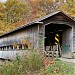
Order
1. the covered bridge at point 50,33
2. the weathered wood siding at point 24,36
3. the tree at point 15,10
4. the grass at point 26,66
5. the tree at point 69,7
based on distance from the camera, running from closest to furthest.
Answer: the grass at point 26,66 → the covered bridge at point 50,33 → the weathered wood siding at point 24,36 → the tree at point 69,7 → the tree at point 15,10

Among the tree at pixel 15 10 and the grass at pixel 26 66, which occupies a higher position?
the tree at pixel 15 10

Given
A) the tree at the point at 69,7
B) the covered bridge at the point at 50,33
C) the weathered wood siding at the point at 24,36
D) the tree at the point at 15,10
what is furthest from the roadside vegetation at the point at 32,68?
the tree at the point at 15,10

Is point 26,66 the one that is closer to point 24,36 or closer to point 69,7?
point 24,36

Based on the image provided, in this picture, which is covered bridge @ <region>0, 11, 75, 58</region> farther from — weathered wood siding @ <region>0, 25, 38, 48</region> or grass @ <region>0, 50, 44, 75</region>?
grass @ <region>0, 50, 44, 75</region>

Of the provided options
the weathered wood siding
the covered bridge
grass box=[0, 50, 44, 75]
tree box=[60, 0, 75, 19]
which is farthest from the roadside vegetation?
tree box=[60, 0, 75, 19]


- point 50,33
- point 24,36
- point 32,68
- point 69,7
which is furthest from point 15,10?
point 32,68

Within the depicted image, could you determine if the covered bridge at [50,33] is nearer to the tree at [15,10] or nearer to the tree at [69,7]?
the tree at [69,7]

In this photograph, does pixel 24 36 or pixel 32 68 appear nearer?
pixel 32 68

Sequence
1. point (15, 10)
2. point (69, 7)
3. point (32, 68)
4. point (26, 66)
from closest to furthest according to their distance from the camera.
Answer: point (26, 66)
point (32, 68)
point (69, 7)
point (15, 10)

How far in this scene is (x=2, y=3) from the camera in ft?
114

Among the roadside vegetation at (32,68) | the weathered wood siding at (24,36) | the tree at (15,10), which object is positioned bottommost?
the roadside vegetation at (32,68)

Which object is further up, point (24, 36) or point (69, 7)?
point (69, 7)

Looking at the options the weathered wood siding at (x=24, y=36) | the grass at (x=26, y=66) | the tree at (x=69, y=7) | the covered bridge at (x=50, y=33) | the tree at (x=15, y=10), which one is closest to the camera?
the grass at (x=26, y=66)

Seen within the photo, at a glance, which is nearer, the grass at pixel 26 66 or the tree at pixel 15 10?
the grass at pixel 26 66
